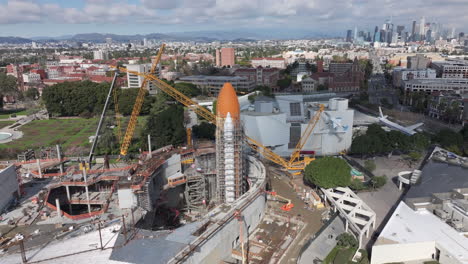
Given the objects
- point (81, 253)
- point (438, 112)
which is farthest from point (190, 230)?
point (438, 112)

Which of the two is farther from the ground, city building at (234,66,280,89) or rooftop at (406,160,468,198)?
city building at (234,66,280,89)

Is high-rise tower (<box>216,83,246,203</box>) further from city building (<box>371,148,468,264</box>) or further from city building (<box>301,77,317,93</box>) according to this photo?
city building (<box>301,77,317,93</box>)

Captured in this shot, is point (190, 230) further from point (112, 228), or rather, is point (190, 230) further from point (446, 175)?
point (446, 175)

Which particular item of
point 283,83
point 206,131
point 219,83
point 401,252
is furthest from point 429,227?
point 283,83

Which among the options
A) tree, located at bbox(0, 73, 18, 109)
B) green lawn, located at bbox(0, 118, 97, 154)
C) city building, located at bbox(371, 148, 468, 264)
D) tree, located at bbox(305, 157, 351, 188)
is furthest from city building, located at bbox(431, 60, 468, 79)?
tree, located at bbox(0, 73, 18, 109)

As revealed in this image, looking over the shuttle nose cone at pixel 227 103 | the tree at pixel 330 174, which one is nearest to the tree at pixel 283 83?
the tree at pixel 330 174

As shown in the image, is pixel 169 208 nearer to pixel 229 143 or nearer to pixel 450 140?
pixel 229 143

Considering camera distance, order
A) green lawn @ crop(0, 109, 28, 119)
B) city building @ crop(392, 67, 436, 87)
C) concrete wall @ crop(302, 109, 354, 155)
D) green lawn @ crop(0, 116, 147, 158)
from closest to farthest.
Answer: concrete wall @ crop(302, 109, 354, 155), green lawn @ crop(0, 116, 147, 158), green lawn @ crop(0, 109, 28, 119), city building @ crop(392, 67, 436, 87)
